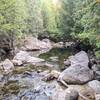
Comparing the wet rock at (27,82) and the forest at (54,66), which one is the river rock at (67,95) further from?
the wet rock at (27,82)

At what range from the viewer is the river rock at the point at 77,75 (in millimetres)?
17062

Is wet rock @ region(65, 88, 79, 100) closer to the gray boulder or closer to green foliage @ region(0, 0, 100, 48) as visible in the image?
green foliage @ region(0, 0, 100, 48)

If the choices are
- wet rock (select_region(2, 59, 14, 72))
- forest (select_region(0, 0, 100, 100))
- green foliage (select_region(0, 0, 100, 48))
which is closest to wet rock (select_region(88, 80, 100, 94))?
forest (select_region(0, 0, 100, 100))

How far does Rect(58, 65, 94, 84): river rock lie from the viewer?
56.0ft

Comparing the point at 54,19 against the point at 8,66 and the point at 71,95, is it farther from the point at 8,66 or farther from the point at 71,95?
the point at 71,95

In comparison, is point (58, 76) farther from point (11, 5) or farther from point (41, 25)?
point (41, 25)

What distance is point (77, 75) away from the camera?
685 inches

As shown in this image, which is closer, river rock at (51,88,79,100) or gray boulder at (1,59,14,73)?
river rock at (51,88,79,100)

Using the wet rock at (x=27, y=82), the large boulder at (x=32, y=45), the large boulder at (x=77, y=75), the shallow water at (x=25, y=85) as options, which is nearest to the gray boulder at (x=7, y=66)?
the shallow water at (x=25, y=85)

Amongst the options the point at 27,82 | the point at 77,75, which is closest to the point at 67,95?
the point at 77,75

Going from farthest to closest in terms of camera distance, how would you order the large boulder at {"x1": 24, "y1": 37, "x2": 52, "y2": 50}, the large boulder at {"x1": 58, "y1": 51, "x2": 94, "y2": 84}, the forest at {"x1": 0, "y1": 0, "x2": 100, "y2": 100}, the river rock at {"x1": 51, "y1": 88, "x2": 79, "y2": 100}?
the large boulder at {"x1": 24, "y1": 37, "x2": 52, "y2": 50}, the large boulder at {"x1": 58, "y1": 51, "x2": 94, "y2": 84}, the forest at {"x1": 0, "y1": 0, "x2": 100, "y2": 100}, the river rock at {"x1": 51, "y1": 88, "x2": 79, "y2": 100}

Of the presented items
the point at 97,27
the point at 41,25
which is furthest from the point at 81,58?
the point at 41,25

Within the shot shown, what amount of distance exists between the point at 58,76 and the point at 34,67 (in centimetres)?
536

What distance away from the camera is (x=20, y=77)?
778 inches
